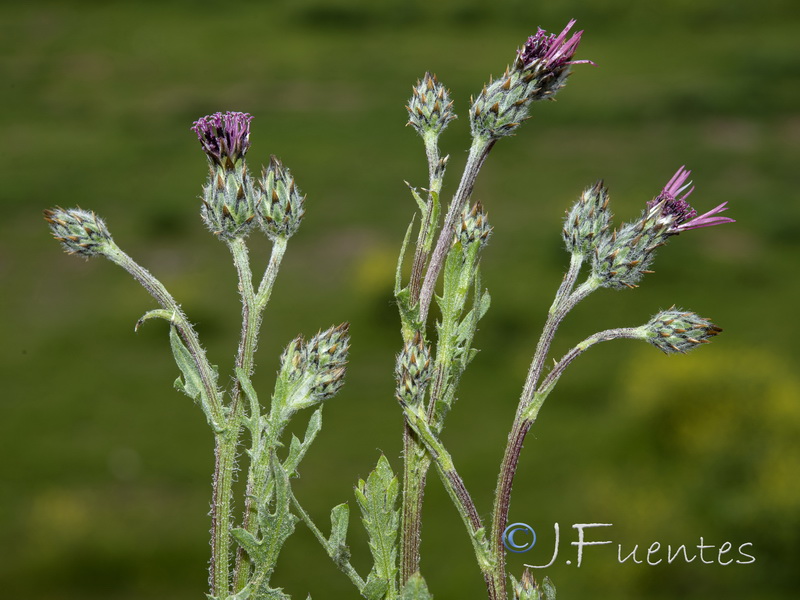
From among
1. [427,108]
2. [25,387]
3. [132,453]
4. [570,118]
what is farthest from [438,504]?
[570,118]

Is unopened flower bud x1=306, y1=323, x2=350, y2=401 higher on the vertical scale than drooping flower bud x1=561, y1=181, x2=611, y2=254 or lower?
lower

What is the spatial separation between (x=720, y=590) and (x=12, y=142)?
24.4m

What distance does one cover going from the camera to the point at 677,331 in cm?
233

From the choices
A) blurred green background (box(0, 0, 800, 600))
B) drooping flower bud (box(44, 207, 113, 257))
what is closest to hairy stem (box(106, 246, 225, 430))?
drooping flower bud (box(44, 207, 113, 257))

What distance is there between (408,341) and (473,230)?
39cm

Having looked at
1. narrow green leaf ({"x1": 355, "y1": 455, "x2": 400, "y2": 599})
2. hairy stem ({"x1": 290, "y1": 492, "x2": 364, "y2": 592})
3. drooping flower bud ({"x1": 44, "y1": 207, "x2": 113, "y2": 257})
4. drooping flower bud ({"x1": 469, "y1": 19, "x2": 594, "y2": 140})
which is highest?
drooping flower bud ({"x1": 469, "y1": 19, "x2": 594, "y2": 140})

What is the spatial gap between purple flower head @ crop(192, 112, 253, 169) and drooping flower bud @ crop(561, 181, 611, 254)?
0.89 metres

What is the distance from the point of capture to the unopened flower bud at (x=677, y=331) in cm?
228

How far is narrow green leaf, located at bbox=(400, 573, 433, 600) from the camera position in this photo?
6.13 ft

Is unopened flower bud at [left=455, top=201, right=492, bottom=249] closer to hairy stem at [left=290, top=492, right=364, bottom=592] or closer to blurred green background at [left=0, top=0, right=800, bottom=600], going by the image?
hairy stem at [left=290, top=492, right=364, bottom=592]

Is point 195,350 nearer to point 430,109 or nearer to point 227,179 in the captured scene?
point 227,179

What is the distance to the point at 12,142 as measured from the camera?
28203 millimetres

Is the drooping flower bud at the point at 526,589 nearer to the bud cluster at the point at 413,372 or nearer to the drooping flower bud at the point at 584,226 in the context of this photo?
the bud cluster at the point at 413,372

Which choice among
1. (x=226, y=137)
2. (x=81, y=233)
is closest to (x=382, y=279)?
(x=226, y=137)
